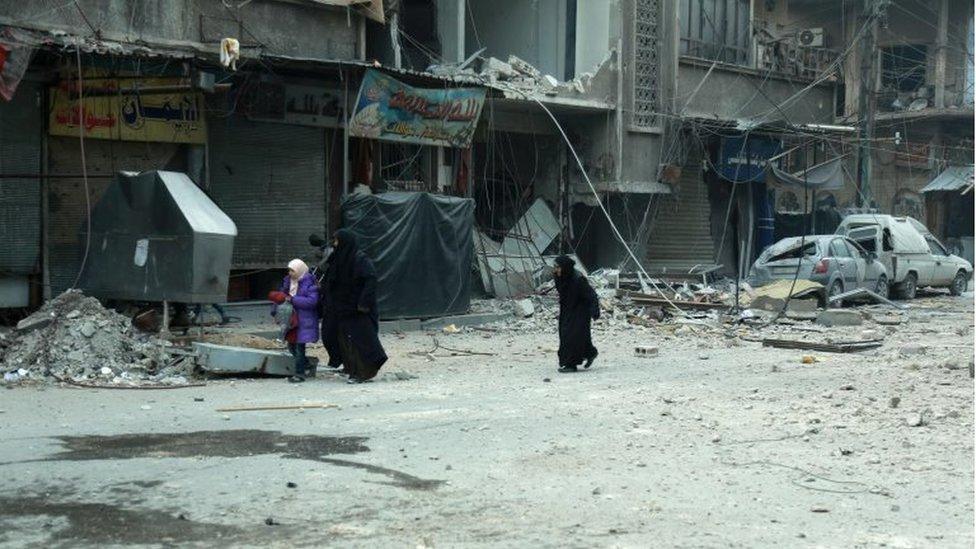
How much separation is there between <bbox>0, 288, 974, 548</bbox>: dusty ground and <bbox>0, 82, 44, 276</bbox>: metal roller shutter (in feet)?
17.4

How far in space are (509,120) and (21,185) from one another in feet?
37.4

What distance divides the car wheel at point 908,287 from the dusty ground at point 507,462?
14779 millimetres

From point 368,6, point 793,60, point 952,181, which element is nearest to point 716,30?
point 793,60

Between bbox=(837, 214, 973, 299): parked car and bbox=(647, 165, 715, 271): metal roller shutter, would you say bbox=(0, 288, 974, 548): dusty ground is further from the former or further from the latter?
bbox=(647, 165, 715, 271): metal roller shutter

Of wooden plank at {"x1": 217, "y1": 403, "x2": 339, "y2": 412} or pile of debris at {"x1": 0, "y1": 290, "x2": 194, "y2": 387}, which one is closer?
wooden plank at {"x1": 217, "y1": 403, "x2": 339, "y2": 412}

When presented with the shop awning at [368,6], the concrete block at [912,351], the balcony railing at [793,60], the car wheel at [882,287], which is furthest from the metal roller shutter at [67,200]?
the balcony railing at [793,60]

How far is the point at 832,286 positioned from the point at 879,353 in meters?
9.23

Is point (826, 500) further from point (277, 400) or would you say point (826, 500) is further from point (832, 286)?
point (832, 286)

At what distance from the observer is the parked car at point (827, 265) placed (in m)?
24.7

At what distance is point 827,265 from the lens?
24641mm

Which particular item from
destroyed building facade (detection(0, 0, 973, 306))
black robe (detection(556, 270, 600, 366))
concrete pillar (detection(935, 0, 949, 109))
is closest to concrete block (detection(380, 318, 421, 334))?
destroyed building facade (detection(0, 0, 973, 306))

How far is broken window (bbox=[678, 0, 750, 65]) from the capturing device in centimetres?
2914

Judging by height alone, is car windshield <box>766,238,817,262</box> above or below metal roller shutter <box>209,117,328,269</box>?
below

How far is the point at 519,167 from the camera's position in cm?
2714
